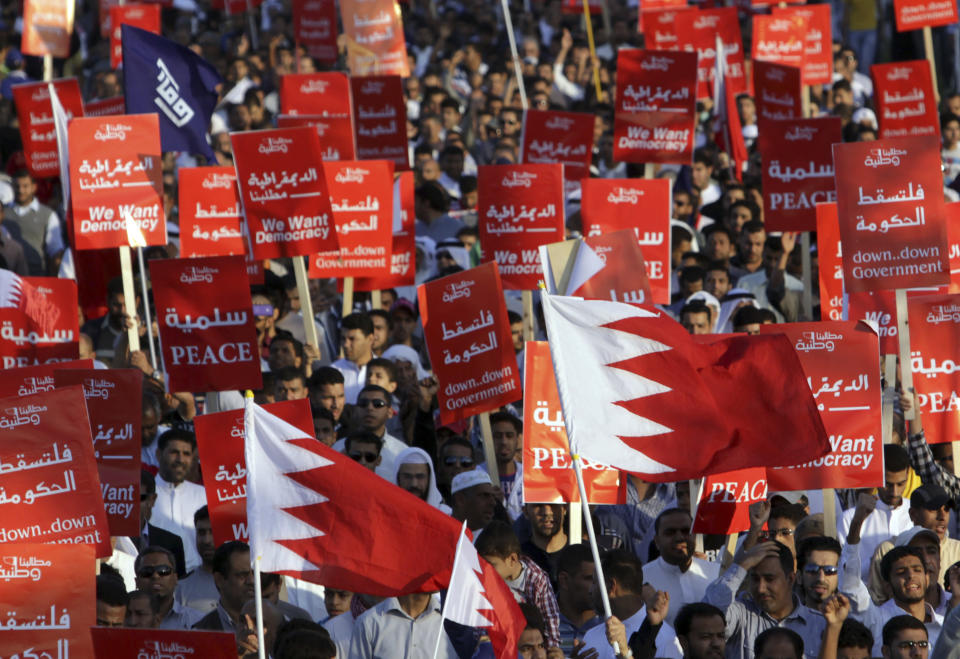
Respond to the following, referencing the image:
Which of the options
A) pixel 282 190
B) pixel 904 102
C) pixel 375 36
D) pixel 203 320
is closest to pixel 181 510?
pixel 203 320

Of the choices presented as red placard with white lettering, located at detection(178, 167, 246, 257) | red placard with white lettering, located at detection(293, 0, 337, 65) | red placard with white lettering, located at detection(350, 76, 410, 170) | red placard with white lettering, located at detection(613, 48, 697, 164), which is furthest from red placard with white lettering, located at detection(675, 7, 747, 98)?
red placard with white lettering, located at detection(178, 167, 246, 257)

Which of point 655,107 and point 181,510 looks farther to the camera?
point 655,107

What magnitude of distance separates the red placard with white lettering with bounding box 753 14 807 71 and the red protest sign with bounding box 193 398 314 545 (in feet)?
37.2

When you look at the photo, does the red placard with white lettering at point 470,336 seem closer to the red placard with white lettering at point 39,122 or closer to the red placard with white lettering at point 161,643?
the red placard with white lettering at point 161,643

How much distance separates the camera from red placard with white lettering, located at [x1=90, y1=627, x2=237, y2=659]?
22.2 ft

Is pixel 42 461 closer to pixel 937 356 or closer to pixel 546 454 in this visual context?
pixel 546 454

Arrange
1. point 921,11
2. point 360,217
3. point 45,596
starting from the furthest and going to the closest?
point 921,11, point 360,217, point 45,596

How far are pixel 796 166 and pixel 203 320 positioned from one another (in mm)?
4855

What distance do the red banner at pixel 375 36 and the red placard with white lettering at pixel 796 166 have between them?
23.2ft

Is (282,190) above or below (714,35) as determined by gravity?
below

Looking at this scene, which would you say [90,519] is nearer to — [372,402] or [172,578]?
[172,578]

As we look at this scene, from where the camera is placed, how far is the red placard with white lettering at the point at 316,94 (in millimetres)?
16906

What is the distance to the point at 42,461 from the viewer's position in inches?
330

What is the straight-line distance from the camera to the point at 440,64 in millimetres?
23328
